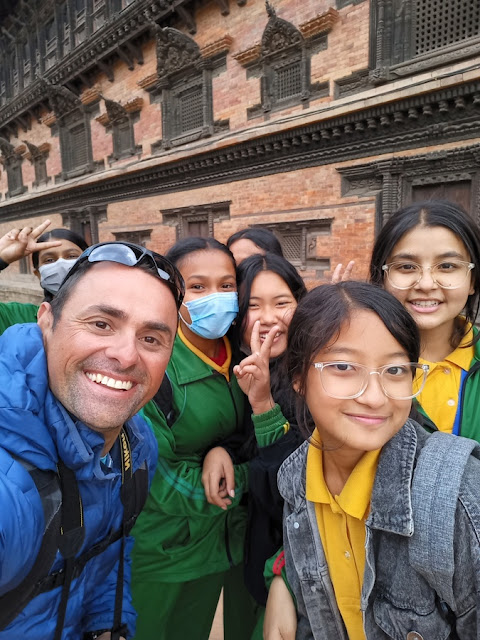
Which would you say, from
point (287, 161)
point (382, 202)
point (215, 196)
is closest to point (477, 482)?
point (382, 202)

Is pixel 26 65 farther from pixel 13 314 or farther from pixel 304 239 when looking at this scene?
pixel 13 314

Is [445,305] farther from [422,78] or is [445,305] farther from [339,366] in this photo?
[422,78]

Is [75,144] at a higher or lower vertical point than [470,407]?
higher

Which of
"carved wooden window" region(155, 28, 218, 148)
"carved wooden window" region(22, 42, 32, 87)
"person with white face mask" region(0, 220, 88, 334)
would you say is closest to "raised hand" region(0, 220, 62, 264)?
"person with white face mask" region(0, 220, 88, 334)

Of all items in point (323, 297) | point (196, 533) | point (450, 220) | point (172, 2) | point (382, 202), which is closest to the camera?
point (323, 297)

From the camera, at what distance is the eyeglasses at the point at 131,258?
4.54 ft

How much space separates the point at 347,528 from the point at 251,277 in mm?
1382

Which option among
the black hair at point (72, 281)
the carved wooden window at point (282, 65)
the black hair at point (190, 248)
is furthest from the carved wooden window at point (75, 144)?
the black hair at point (72, 281)

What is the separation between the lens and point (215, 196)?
9047 mm

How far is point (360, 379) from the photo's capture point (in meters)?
1.19

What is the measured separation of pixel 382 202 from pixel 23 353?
6545 millimetres

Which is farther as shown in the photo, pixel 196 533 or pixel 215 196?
pixel 215 196

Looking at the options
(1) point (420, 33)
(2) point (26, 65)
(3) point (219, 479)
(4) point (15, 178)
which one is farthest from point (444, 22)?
(4) point (15, 178)

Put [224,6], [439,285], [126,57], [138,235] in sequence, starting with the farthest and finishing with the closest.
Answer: [138,235] < [126,57] < [224,6] < [439,285]
